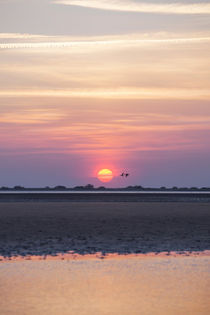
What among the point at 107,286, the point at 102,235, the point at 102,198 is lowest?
the point at 107,286

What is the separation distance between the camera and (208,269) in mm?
27344

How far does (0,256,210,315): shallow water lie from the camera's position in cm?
1970

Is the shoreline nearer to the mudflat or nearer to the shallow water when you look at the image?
the mudflat

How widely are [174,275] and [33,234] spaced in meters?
19.4

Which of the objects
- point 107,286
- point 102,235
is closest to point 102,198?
point 102,235

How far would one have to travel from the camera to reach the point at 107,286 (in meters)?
23.4

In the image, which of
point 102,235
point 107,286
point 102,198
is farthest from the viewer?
point 102,198

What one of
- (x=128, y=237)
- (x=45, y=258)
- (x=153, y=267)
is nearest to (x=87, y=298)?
(x=153, y=267)

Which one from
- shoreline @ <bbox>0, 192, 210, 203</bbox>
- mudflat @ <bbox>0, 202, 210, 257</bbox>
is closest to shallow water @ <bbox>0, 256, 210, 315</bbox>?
mudflat @ <bbox>0, 202, 210, 257</bbox>

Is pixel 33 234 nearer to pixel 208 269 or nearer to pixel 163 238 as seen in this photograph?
pixel 163 238

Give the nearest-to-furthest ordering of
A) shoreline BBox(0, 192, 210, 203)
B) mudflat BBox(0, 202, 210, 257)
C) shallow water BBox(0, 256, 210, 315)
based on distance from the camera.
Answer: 1. shallow water BBox(0, 256, 210, 315)
2. mudflat BBox(0, 202, 210, 257)
3. shoreline BBox(0, 192, 210, 203)

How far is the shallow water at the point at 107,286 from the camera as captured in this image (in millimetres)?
19703

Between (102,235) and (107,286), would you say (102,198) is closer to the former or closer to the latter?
(102,235)

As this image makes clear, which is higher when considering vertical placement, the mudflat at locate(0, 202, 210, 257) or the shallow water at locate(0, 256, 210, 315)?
the mudflat at locate(0, 202, 210, 257)
